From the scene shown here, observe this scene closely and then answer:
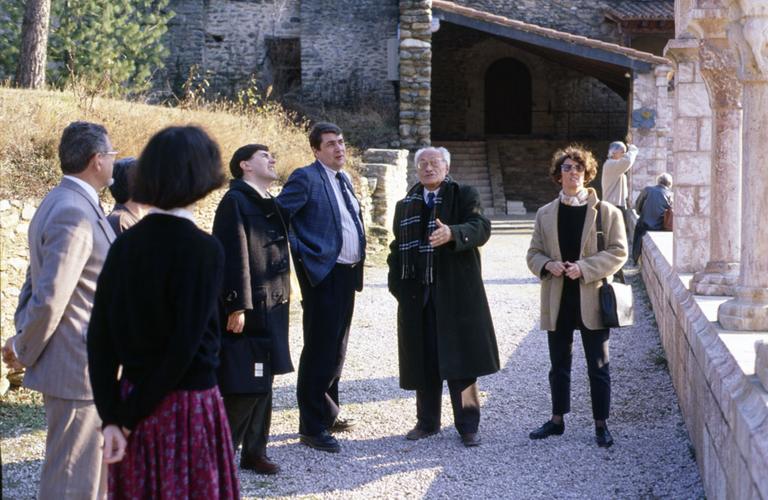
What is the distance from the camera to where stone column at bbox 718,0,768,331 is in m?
4.50

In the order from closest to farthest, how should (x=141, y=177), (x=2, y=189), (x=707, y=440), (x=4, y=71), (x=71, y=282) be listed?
(x=141, y=177), (x=71, y=282), (x=707, y=440), (x=2, y=189), (x=4, y=71)

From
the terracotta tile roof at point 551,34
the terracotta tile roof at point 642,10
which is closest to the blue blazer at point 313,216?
the terracotta tile roof at point 551,34

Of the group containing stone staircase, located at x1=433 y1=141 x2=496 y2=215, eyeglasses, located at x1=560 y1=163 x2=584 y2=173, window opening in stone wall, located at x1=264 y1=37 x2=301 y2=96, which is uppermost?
window opening in stone wall, located at x1=264 y1=37 x2=301 y2=96

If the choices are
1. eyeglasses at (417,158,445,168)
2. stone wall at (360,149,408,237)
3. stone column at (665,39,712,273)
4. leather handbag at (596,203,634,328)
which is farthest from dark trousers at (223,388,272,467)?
stone wall at (360,149,408,237)

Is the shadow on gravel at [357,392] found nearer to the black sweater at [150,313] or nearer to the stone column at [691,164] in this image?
the stone column at [691,164]

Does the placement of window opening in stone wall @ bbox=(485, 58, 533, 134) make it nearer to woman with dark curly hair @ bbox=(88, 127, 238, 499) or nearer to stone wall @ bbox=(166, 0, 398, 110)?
stone wall @ bbox=(166, 0, 398, 110)

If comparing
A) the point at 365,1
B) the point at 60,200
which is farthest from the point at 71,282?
the point at 365,1

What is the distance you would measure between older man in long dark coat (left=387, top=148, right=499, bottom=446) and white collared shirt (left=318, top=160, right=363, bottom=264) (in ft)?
0.84

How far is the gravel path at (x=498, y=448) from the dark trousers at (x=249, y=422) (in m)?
0.13

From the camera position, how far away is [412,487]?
15.9 feet

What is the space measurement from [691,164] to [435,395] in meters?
3.16

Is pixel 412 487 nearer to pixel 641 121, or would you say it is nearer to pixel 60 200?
pixel 60 200

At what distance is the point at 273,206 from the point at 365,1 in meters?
16.3

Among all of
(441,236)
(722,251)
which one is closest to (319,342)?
(441,236)
